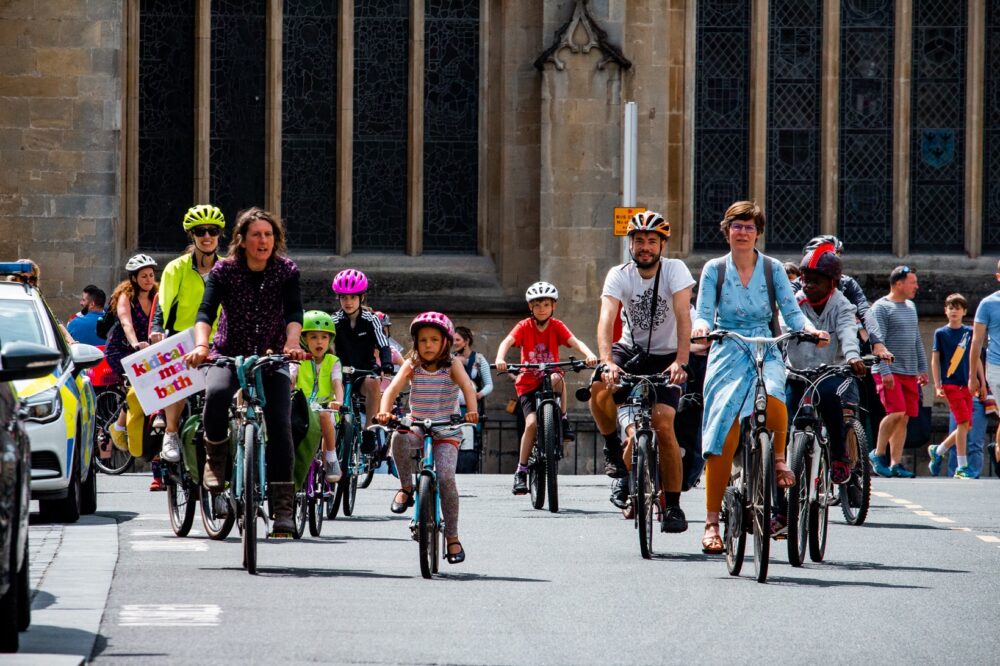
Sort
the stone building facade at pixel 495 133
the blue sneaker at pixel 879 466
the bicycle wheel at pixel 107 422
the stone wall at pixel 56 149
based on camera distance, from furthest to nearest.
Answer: the stone building facade at pixel 495 133
the stone wall at pixel 56 149
the blue sneaker at pixel 879 466
the bicycle wheel at pixel 107 422

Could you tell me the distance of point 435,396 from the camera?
961 centimetres

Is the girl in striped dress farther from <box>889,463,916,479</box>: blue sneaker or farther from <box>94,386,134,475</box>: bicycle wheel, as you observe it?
<box>889,463,916,479</box>: blue sneaker

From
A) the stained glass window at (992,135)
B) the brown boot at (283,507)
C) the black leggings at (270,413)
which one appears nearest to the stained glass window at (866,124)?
the stained glass window at (992,135)

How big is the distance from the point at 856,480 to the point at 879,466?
21.5 feet

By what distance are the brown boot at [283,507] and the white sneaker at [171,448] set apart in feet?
4.77

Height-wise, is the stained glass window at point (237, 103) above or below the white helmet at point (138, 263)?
above

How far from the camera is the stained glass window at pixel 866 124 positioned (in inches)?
882

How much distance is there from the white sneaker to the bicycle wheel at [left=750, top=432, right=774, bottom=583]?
3334mm

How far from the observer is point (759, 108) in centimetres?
2223

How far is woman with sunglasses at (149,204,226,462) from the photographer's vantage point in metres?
11.3

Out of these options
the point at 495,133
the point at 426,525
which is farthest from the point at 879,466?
the point at 426,525

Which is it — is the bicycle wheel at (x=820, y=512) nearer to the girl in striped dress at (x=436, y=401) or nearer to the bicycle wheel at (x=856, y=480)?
the girl in striped dress at (x=436, y=401)

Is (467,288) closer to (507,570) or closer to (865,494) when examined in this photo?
(865,494)

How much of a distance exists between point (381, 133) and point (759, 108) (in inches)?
161
